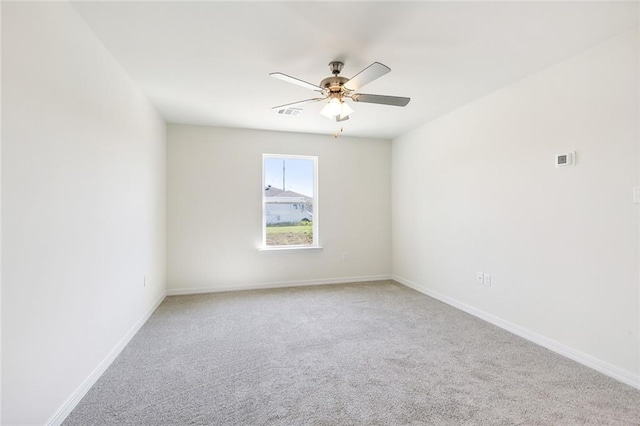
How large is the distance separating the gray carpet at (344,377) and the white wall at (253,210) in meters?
1.15

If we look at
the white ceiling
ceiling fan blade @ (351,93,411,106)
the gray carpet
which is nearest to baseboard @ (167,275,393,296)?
the gray carpet

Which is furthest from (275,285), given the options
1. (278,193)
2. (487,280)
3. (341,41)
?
(341,41)

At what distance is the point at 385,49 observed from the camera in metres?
2.28

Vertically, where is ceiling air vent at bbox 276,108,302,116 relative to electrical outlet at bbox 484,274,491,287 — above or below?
above

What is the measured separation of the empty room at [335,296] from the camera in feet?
5.34

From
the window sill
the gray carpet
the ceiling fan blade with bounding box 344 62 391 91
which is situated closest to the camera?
the gray carpet

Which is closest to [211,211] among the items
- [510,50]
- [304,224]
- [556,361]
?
[304,224]

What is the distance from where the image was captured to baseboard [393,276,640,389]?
81.7 inches

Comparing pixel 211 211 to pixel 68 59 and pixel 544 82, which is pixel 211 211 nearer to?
pixel 68 59

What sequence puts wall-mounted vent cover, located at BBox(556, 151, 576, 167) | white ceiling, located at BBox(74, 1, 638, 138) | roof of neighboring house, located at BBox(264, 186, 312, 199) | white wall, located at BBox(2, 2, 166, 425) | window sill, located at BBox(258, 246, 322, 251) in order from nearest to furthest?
white wall, located at BBox(2, 2, 166, 425)
white ceiling, located at BBox(74, 1, 638, 138)
wall-mounted vent cover, located at BBox(556, 151, 576, 167)
window sill, located at BBox(258, 246, 322, 251)
roof of neighboring house, located at BBox(264, 186, 312, 199)

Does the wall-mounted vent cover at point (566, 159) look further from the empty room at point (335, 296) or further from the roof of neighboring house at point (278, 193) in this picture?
the roof of neighboring house at point (278, 193)

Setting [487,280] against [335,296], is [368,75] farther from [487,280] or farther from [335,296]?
[335,296]

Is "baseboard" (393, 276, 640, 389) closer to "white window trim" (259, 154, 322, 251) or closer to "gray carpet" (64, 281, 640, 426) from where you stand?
"gray carpet" (64, 281, 640, 426)

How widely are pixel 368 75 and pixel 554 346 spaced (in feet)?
8.76
